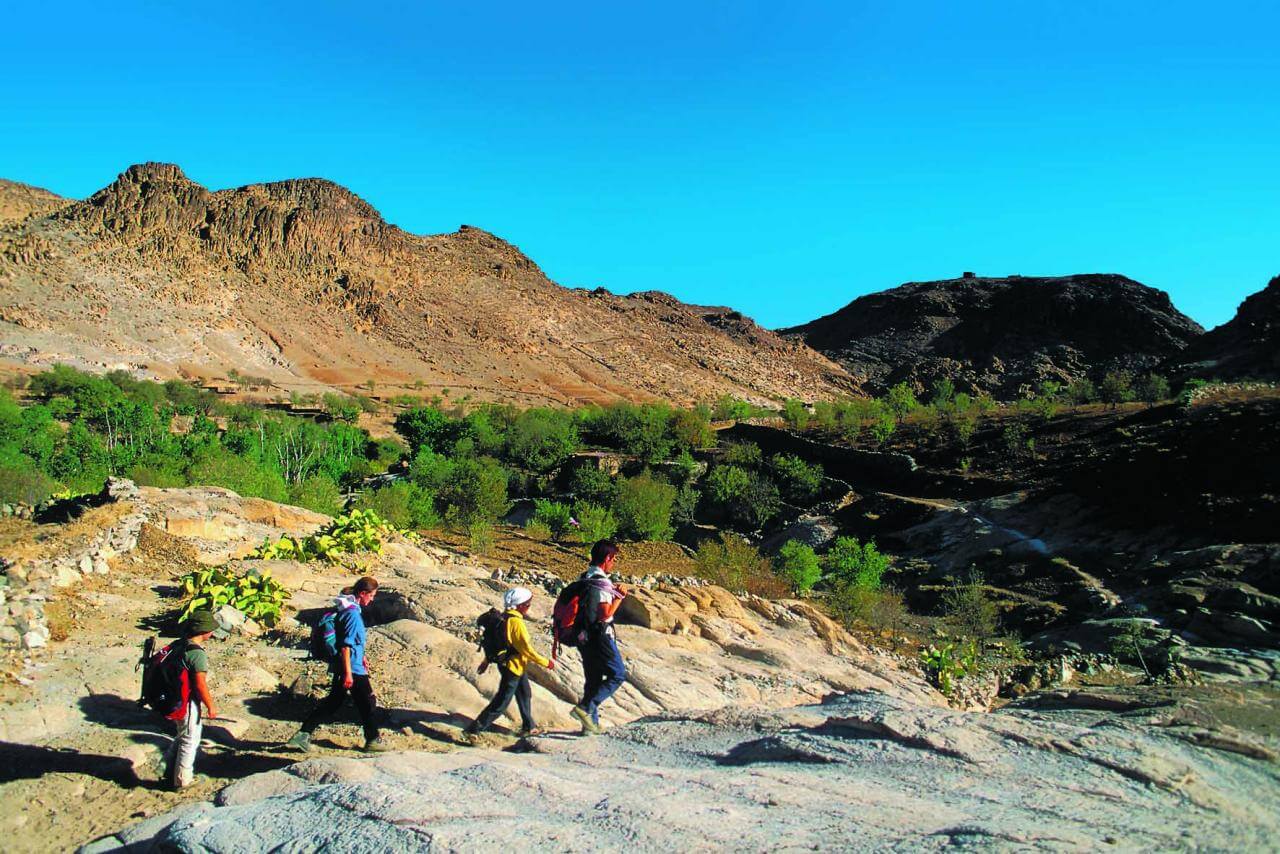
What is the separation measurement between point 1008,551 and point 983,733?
64.0 feet

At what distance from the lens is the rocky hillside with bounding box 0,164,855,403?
7138cm

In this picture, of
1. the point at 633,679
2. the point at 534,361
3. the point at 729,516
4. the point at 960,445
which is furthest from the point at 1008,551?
the point at 534,361

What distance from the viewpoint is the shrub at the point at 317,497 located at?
23.6m

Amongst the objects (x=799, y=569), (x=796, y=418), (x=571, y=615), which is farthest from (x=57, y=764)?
(x=796, y=418)

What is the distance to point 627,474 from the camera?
4088 centimetres

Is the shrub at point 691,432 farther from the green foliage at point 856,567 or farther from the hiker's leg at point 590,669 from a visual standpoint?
the hiker's leg at point 590,669

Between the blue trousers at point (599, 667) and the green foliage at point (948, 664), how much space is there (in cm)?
629

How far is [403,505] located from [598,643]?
1950 centimetres

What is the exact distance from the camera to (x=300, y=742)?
6141 mm

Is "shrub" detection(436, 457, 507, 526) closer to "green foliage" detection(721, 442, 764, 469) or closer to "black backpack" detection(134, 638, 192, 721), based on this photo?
"green foliage" detection(721, 442, 764, 469)

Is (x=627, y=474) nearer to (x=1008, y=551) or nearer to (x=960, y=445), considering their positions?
(x=960, y=445)

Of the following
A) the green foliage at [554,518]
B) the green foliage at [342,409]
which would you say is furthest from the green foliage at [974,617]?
the green foliage at [342,409]

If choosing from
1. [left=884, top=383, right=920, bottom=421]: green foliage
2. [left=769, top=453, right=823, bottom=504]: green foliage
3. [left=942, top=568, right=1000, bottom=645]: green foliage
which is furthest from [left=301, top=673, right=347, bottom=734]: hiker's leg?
[left=884, top=383, right=920, bottom=421]: green foliage

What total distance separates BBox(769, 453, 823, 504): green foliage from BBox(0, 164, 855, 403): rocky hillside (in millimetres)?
43156
